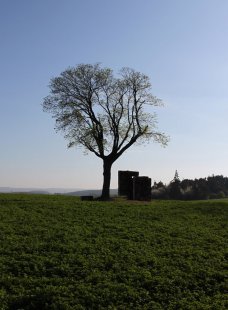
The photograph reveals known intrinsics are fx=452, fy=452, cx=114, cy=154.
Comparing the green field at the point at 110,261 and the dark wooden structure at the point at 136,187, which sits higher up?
the dark wooden structure at the point at 136,187

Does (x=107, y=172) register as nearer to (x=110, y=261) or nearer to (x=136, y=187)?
(x=136, y=187)

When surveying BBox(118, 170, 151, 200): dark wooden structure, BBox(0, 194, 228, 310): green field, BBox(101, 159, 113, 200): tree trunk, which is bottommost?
BBox(0, 194, 228, 310): green field

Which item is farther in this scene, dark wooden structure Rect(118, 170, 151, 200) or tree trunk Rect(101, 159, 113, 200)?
tree trunk Rect(101, 159, 113, 200)

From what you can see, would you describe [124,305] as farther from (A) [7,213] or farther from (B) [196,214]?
(B) [196,214]

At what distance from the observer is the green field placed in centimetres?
1189

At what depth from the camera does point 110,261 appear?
14672 millimetres

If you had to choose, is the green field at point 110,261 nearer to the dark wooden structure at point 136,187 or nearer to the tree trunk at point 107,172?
the dark wooden structure at point 136,187

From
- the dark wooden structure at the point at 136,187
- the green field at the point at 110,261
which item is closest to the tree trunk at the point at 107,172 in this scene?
the dark wooden structure at the point at 136,187

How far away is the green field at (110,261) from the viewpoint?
1189 cm

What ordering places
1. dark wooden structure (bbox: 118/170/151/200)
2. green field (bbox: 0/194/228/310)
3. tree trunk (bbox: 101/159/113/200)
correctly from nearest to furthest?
1. green field (bbox: 0/194/228/310)
2. dark wooden structure (bbox: 118/170/151/200)
3. tree trunk (bbox: 101/159/113/200)

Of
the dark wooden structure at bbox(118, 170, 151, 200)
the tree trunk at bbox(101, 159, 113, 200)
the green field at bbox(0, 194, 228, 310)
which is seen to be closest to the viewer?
the green field at bbox(0, 194, 228, 310)

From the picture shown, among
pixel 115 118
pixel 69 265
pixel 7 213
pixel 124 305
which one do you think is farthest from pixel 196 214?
pixel 115 118

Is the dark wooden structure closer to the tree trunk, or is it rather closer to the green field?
the tree trunk

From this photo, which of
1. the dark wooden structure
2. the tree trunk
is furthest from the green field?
the tree trunk
